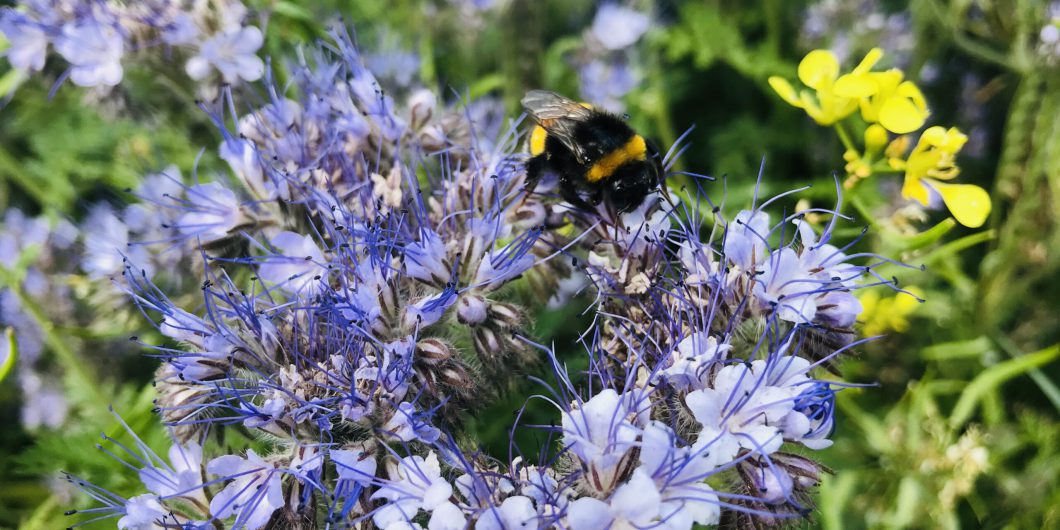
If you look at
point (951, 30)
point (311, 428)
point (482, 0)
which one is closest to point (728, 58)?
point (951, 30)

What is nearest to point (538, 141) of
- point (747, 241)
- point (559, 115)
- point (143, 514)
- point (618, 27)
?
point (559, 115)

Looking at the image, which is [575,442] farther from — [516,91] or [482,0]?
[482,0]

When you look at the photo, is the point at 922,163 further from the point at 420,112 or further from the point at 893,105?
the point at 420,112

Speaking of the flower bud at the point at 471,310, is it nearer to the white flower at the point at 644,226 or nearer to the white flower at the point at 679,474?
the white flower at the point at 644,226

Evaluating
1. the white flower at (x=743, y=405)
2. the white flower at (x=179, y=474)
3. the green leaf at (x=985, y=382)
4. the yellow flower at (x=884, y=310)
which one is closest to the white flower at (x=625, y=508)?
the white flower at (x=743, y=405)

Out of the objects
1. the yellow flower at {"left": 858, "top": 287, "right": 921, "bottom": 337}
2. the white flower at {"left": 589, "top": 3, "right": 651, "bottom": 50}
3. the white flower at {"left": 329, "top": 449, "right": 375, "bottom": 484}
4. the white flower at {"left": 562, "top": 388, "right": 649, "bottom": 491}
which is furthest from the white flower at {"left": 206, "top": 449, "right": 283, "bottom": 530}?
the white flower at {"left": 589, "top": 3, "right": 651, "bottom": 50}

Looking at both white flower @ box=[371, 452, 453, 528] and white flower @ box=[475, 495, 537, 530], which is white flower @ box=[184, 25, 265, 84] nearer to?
white flower @ box=[371, 452, 453, 528]
